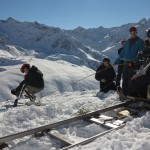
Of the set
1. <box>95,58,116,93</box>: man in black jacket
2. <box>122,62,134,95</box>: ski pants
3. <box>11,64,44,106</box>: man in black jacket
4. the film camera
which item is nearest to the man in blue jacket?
<box>122,62,134,95</box>: ski pants

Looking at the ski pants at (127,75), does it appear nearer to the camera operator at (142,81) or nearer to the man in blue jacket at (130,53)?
the man in blue jacket at (130,53)

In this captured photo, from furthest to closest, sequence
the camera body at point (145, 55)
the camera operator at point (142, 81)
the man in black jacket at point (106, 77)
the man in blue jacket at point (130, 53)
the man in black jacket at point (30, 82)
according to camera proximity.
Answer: the man in black jacket at point (106, 77) → the man in black jacket at point (30, 82) → the man in blue jacket at point (130, 53) → the camera body at point (145, 55) → the camera operator at point (142, 81)

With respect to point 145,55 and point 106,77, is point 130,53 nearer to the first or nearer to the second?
point 145,55

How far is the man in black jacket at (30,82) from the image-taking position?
44.8 ft

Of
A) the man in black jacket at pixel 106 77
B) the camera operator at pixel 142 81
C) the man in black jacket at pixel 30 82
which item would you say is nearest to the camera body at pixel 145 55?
the camera operator at pixel 142 81

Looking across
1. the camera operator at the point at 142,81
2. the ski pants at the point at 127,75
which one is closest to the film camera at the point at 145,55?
the camera operator at the point at 142,81

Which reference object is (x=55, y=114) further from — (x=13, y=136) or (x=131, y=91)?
(x=13, y=136)

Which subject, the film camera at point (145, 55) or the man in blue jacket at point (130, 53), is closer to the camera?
the film camera at point (145, 55)

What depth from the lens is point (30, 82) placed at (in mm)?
13742

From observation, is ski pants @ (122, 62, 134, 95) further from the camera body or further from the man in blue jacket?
the camera body

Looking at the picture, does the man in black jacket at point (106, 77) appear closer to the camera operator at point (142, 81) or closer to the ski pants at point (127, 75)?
the ski pants at point (127, 75)

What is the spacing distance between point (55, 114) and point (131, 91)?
7.88 feet

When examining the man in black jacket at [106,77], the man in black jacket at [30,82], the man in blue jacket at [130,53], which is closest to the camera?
the man in blue jacket at [130,53]

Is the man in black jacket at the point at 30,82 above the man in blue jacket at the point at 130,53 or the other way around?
the other way around
